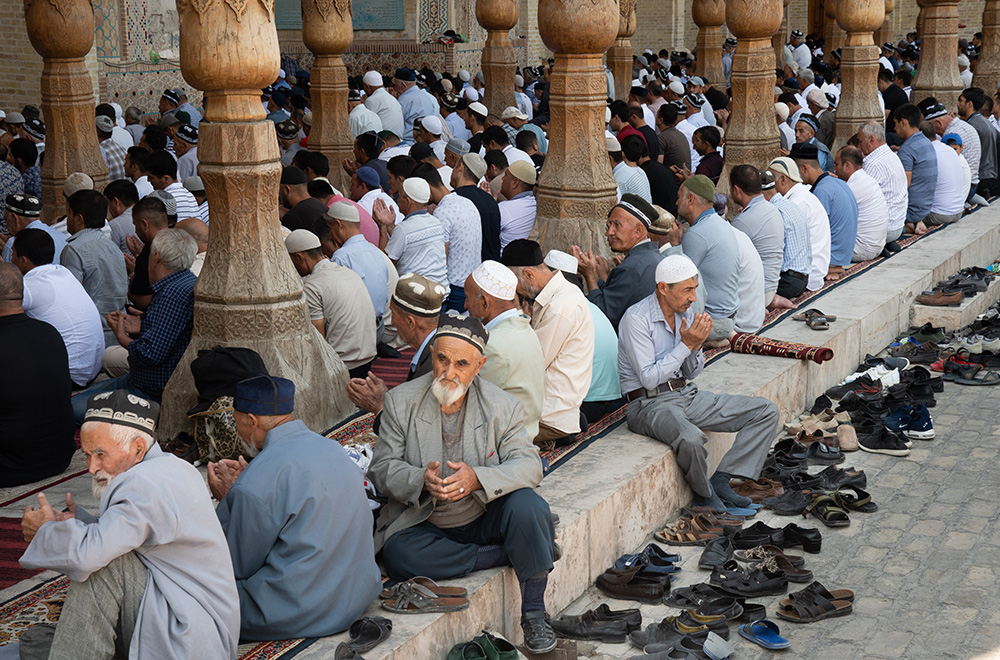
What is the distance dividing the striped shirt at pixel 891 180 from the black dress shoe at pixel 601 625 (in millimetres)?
5691

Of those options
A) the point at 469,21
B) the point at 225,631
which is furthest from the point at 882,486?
the point at 469,21

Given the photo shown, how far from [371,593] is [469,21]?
1599cm

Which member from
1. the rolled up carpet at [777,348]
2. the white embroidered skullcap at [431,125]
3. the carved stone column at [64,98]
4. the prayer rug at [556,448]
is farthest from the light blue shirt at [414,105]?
the prayer rug at [556,448]

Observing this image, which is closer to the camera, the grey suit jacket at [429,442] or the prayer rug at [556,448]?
the grey suit jacket at [429,442]

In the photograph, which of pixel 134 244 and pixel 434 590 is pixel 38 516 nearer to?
pixel 434 590

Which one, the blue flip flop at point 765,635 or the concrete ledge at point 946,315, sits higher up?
the concrete ledge at point 946,315

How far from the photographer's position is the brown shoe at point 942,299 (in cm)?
796

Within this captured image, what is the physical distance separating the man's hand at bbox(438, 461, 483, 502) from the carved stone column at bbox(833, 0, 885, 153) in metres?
8.41

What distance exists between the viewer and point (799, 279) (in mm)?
7570

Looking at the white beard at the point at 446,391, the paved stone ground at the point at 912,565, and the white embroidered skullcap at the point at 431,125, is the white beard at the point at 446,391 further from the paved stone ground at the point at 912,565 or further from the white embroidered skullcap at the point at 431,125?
the white embroidered skullcap at the point at 431,125

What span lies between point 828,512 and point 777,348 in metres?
1.50

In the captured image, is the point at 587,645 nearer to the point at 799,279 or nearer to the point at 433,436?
the point at 433,436

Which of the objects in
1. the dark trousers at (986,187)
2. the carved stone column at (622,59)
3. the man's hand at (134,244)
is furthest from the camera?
the carved stone column at (622,59)

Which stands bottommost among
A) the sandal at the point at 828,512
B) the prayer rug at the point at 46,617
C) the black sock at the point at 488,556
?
the sandal at the point at 828,512
